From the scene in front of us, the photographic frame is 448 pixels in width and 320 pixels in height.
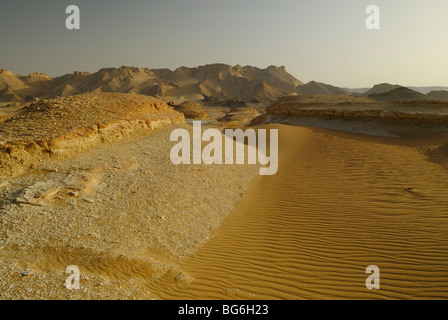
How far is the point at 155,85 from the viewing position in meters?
61.3

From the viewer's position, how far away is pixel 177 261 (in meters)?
4.34

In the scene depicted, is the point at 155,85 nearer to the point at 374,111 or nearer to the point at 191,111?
the point at 191,111

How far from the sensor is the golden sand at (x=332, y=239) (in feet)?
11.5

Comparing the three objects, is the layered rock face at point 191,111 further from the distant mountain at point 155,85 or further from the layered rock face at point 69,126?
the distant mountain at point 155,85

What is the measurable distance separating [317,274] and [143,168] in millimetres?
5702

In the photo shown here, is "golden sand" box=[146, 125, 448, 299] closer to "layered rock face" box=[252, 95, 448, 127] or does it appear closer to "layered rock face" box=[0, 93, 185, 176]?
"layered rock face" box=[0, 93, 185, 176]

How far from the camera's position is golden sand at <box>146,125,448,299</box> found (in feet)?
11.5

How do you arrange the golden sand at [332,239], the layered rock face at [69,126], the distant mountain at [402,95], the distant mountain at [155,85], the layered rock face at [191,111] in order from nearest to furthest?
1. the golden sand at [332,239]
2. the layered rock face at [69,126]
3. the layered rock face at [191,111]
4. the distant mountain at [402,95]
5. the distant mountain at [155,85]

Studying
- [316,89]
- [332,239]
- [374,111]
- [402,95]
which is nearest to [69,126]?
[332,239]

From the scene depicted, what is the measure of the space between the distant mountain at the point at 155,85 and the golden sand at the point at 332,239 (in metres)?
48.7

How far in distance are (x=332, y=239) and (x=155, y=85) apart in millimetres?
63104

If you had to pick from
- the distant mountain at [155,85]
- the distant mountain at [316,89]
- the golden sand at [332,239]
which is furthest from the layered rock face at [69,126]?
the distant mountain at [316,89]
